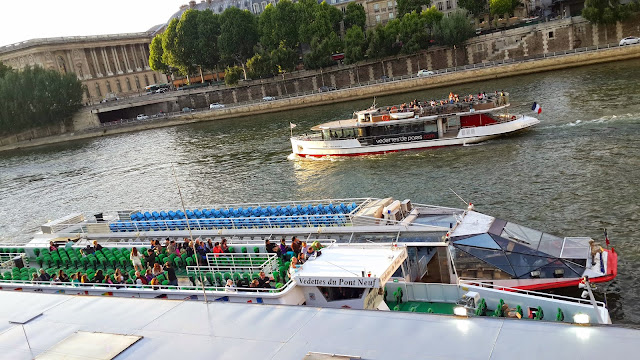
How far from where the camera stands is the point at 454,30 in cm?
8994

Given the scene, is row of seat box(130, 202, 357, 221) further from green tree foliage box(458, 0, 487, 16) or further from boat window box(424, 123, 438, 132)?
green tree foliage box(458, 0, 487, 16)

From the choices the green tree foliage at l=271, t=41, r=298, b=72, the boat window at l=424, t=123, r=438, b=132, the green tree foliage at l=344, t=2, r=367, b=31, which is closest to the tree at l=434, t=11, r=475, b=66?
the green tree foliage at l=344, t=2, r=367, b=31

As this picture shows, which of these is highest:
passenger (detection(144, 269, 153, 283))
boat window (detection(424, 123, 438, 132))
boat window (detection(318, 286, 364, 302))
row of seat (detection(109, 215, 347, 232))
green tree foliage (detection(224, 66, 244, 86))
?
green tree foliage (detection(224, 66, 244, 86))

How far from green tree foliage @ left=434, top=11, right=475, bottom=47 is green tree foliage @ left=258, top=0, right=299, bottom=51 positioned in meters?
25.2

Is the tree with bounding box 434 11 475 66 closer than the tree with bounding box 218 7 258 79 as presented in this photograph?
Yes

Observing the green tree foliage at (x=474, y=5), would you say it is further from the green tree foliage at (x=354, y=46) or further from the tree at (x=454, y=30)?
the green tree foliage at (x=354, y=46)

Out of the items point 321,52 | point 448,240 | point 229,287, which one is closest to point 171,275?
point 229,287

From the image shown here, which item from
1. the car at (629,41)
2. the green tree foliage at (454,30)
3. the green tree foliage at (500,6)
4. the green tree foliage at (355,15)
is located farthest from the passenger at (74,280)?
the green tree foliage at (500,6)

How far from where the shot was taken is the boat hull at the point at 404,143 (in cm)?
4706

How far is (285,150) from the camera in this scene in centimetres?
5791

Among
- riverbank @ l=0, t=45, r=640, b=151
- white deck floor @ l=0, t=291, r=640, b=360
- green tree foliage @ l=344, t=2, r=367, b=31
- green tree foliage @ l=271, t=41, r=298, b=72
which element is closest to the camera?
white deck floor @ l=0, t=291, r=640, b=360

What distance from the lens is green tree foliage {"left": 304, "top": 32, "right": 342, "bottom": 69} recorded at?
97062mm

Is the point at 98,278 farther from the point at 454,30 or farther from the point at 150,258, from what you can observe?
the point at 454,30

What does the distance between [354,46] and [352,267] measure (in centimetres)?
8253
